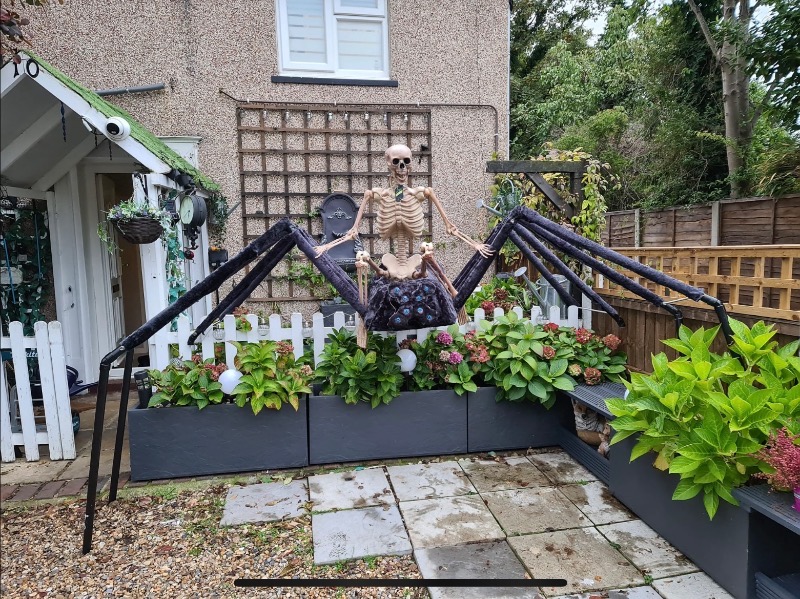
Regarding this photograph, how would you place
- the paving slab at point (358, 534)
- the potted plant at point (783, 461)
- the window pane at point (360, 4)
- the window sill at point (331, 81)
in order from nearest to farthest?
1. the potted plant at point (783, 461)
2. the paving slab at point (358, 534)
3. the window sill at point (331, 81)
4. the window pane at point (360, 4)

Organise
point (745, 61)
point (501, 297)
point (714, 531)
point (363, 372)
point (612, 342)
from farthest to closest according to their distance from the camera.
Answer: point (745, 61) → point (501, 297) → point (612, 342) → point (363, 372) → point (714, 531)

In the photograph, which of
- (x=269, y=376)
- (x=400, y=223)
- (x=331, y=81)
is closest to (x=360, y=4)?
(x=331, y=81)

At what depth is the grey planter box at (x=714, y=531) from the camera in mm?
2305

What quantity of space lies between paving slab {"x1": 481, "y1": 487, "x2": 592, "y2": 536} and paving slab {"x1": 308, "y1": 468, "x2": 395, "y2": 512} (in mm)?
710

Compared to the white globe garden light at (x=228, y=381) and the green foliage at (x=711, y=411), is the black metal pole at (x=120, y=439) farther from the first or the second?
the green foliage at (x=711, y=411)

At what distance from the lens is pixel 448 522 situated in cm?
305

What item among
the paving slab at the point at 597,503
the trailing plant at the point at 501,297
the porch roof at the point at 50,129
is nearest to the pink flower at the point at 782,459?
the paving slab at the point at 597,503

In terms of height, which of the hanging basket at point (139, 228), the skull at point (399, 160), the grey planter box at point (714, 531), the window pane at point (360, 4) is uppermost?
the window pane at point (360, 4)

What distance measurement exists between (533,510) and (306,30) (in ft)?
19.9

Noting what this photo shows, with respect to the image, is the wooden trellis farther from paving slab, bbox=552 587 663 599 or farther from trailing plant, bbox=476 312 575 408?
paving slab, bbox=552 587 663 599

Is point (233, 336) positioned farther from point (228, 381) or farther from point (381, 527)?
point (381, 527)

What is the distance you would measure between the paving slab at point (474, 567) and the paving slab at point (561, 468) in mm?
966

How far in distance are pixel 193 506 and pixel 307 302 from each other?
3.58 m

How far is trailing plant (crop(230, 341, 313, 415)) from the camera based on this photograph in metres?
3.61
